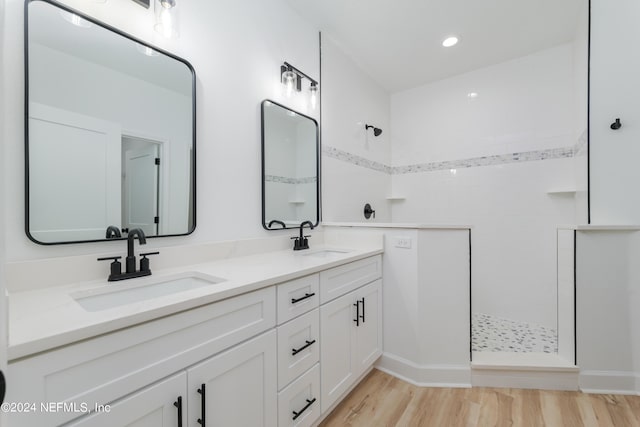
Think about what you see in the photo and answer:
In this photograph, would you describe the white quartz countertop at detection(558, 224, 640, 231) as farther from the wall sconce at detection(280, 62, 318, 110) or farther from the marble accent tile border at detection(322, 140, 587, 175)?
the wall sconce at detection(280, 62, 318, 110)

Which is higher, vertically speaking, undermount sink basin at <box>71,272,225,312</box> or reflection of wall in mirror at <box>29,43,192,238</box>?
reflection of wall in mirror at <box>29,43,192,238</box>

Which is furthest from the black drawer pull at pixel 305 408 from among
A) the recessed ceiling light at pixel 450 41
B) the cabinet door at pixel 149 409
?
the recessed ceiling light at pixel 450 41

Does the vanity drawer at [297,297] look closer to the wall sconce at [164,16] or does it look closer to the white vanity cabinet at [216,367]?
Result: the white vanity cabinet at [216,367]

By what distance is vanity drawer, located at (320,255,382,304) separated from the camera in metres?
1.44

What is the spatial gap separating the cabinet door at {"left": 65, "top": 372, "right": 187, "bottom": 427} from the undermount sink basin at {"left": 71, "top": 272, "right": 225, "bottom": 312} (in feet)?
1.28

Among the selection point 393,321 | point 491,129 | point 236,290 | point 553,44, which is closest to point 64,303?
point 236,290

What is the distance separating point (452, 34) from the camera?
237 cm

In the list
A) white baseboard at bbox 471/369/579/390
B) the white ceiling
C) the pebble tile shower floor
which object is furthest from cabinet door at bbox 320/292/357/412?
the white ceiling

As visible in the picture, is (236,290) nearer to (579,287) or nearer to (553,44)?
(579,287)

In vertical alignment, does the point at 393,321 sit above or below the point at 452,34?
below

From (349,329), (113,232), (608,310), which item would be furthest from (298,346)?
(608,310)

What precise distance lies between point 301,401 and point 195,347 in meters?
0.67

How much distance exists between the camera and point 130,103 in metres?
1.24

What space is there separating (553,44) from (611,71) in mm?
847
